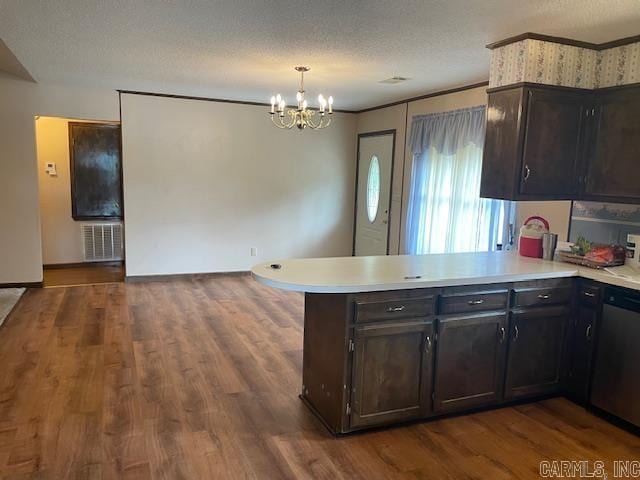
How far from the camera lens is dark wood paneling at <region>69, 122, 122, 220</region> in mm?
7039

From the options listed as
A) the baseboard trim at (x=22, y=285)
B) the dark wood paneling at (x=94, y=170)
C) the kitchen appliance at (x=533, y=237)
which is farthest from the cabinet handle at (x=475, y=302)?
the dark wood paneling at (x=94, y=170)

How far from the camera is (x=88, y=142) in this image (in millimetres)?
7078

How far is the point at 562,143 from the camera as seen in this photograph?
3467 millimetres

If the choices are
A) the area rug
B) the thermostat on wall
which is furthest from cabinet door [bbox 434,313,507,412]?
the thermostat on wall

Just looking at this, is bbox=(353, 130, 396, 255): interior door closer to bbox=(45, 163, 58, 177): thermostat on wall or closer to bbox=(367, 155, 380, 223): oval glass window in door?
bbox=(367, 155, 380, 223): oval glass window in door

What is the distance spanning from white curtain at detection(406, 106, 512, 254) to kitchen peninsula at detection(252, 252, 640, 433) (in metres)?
1.38

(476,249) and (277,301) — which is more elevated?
(476,249)

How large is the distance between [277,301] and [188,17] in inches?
133

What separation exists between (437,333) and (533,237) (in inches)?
53.2

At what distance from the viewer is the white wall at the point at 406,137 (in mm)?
4020

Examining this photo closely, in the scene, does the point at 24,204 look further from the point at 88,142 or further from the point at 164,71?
the point at 164,71

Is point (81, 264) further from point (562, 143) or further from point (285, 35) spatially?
point (562, 143)

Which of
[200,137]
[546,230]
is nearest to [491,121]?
[546,230]

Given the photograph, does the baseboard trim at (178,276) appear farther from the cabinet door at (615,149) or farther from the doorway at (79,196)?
the cabinet door at (615,149)
